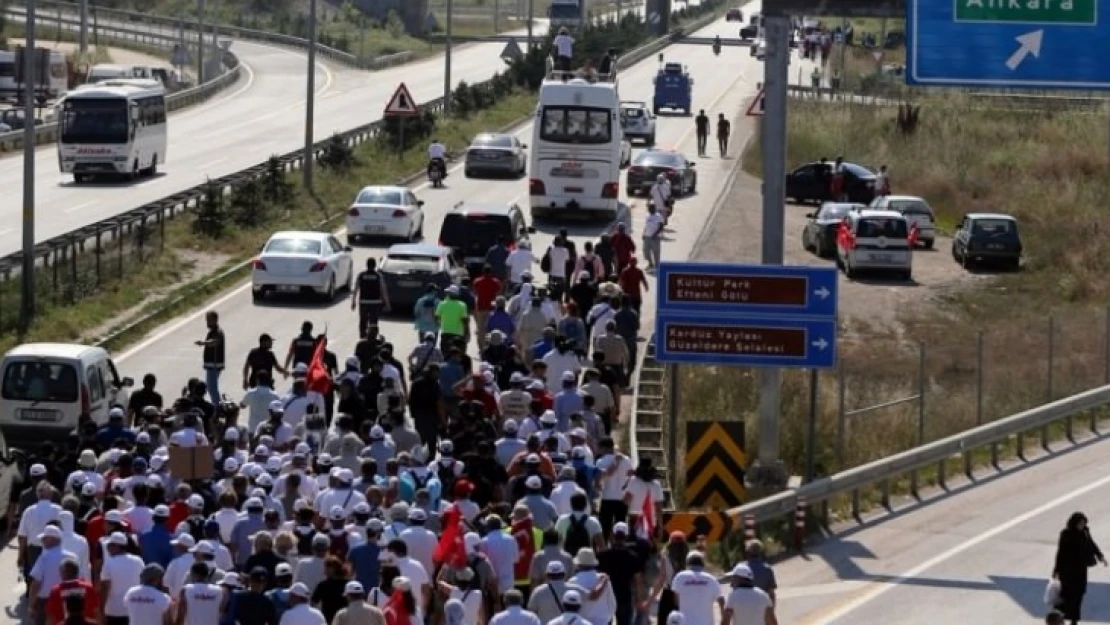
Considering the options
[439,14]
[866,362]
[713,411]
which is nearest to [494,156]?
[866,362]

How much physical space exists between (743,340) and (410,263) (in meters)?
11.7

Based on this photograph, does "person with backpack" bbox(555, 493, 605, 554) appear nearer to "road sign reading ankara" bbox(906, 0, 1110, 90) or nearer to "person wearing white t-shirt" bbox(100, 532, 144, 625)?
"person wearing white t-shirt" bbox(100, 532, 144, 625)

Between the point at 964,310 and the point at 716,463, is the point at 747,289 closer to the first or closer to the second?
the point at 716,463

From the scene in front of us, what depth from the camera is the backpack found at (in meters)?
19.9

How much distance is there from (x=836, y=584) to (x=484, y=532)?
18.6 ft

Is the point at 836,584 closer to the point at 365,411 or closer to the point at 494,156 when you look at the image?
the point at 365,411

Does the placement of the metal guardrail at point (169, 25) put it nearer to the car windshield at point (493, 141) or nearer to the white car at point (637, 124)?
the white car at point (637, 124)

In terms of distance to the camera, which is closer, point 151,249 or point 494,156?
point 151,249

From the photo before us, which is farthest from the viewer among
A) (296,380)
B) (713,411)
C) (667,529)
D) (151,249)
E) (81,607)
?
(151,249)

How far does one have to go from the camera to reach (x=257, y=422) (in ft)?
84.5

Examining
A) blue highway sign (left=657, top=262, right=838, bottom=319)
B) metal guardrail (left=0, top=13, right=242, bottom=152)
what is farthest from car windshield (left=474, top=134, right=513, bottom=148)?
blue highway sign (left=657, top=262, right=838, bottom=319)

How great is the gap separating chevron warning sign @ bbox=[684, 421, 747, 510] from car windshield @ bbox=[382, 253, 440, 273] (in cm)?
1334

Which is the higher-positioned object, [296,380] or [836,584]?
[296,380]

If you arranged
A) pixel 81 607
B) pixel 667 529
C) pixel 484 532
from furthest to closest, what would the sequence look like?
pixel 667 529 → pixel 484 532 → pixel 81 607
